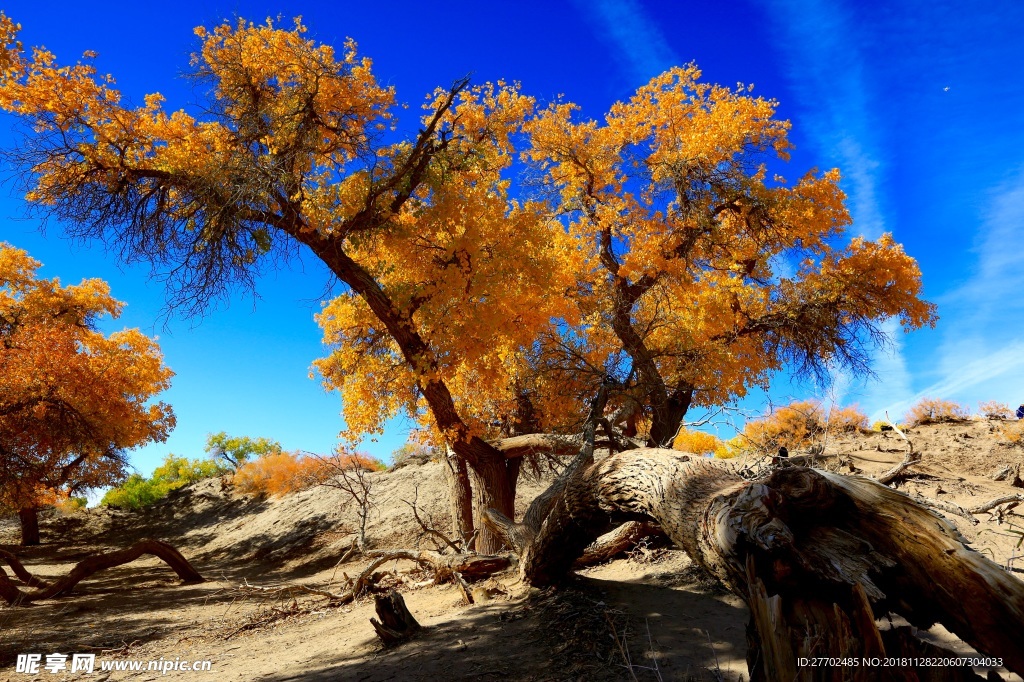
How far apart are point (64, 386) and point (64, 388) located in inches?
1.8

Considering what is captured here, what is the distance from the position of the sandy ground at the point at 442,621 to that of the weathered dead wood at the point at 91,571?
0.97 ft

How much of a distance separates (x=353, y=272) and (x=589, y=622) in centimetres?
639

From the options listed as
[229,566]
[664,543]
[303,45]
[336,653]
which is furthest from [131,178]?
[229,566]

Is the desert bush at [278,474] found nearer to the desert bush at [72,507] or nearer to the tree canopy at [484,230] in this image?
the desert bush at [72,507]

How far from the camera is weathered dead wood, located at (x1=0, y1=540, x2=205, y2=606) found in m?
10.6

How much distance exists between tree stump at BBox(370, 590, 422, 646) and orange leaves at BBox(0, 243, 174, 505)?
1108 centimetres

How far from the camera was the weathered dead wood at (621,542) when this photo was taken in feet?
26.6

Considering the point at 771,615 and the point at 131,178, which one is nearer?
the point at 771,615

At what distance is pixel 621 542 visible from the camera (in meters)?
8.20

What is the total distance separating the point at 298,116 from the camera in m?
8.68

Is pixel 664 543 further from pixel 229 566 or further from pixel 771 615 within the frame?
pixel 229 566

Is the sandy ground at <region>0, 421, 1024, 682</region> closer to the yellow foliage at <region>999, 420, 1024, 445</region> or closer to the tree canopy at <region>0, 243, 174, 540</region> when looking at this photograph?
the yellow foliage at <region>999, 420, 1024, 445</region>

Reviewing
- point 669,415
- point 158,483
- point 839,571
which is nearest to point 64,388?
point 669,415

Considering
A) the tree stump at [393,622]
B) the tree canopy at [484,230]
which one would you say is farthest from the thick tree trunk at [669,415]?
the tree stump at [393,622]
